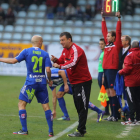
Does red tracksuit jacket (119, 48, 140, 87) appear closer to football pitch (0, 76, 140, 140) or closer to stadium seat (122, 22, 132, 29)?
football pitch (0, 76, 140, 140)

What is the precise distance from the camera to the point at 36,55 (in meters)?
6.36

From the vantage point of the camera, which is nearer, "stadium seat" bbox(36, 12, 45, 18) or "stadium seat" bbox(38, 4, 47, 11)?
"stadium seat" bbox(36, 12, 45, 18)

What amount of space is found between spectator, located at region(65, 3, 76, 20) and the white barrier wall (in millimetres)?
5455

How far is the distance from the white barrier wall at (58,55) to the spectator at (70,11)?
5.45 m

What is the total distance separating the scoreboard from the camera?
7.74 m

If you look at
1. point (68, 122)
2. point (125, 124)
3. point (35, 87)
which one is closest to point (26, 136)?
point (35, 87)

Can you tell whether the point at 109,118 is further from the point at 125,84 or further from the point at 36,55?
the point at 36,55

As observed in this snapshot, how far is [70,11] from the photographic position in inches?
1024

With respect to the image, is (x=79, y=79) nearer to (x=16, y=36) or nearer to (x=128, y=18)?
(x=16, y=36)

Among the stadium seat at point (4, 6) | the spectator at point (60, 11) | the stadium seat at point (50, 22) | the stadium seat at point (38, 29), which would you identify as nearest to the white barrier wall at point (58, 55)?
the stadium seat at point (38, 29)

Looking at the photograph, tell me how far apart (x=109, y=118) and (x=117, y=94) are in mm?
681

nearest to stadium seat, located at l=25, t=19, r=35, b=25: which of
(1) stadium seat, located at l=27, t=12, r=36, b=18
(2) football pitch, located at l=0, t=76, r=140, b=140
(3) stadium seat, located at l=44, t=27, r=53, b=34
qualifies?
(1) stadium seat, located at l=27, t=12, r=36, b=18

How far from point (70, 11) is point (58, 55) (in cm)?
617

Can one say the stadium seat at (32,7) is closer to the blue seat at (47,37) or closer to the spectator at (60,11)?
the spectator at (60,11)
